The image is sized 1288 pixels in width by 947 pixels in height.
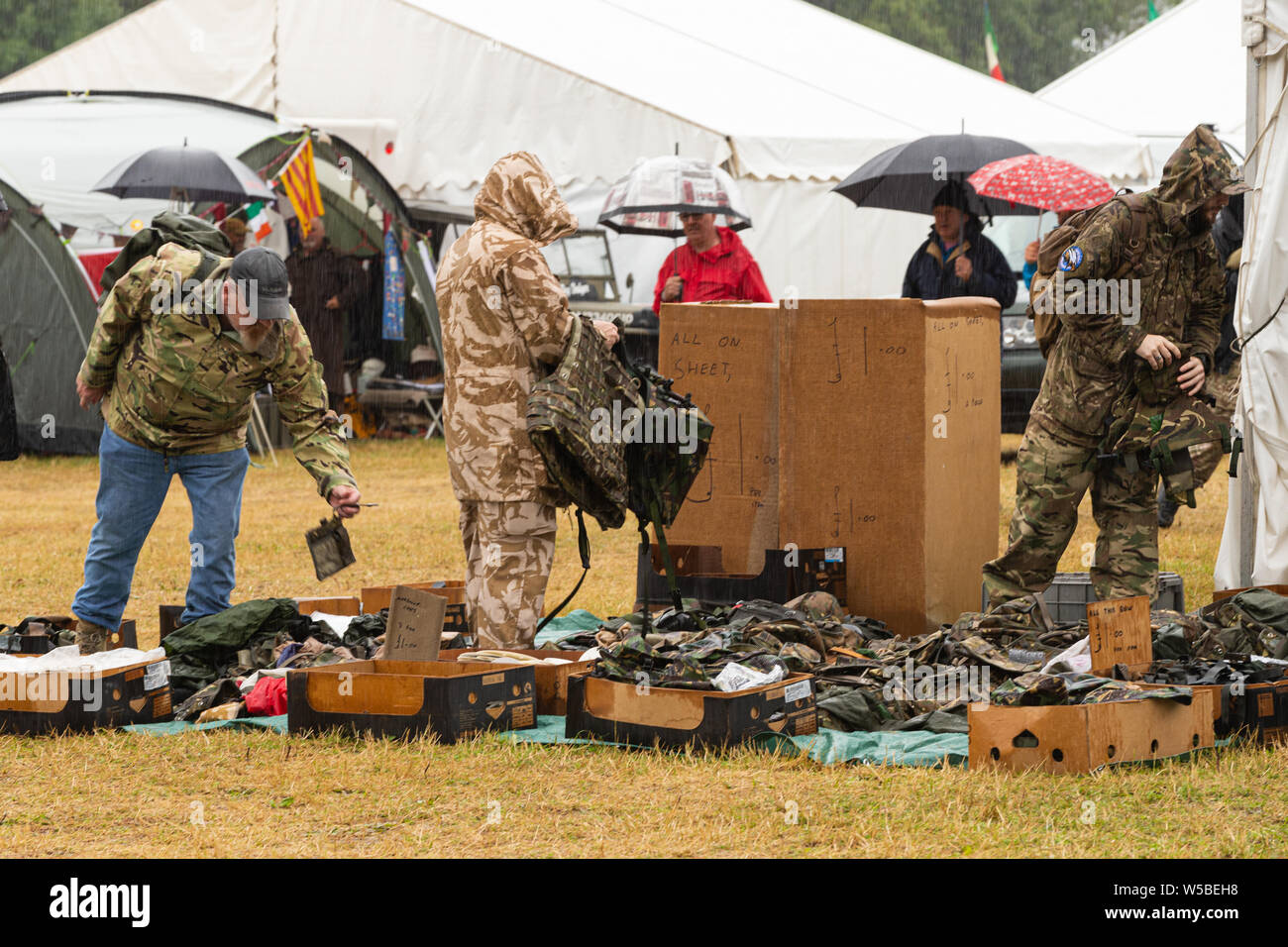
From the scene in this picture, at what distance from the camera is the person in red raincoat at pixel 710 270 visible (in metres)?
8.74

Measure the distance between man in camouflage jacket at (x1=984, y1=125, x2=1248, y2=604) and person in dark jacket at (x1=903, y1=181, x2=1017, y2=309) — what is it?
8.06 feet

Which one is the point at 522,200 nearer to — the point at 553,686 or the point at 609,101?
the point at 553,686

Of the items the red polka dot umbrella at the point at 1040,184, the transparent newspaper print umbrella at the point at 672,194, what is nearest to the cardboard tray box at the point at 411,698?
the transparent newspaper print umbrella at the point at 672,194

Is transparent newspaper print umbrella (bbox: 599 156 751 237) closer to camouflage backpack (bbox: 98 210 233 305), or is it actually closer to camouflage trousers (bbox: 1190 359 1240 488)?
camouflage trousers (bbox: 1190 359 1240 488)

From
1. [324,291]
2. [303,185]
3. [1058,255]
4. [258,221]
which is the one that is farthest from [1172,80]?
[1058,255]

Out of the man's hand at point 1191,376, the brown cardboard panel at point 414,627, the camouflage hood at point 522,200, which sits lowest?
the brown cardboard panel at point 414,627

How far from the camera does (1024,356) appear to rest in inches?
608

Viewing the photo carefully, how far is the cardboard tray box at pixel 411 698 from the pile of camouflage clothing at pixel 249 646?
67 centimetres

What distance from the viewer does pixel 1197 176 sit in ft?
20.6

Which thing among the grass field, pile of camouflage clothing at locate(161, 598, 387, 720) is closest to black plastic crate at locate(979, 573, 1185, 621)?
the grass field

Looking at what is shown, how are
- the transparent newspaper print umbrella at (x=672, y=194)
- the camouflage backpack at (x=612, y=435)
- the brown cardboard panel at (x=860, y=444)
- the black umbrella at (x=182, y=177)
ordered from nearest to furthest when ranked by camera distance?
the camouflage backpack at (x=612, y=435), the brown cardboard panel at (x=860, y=444), the transparent newspaper print umbrella at (x=672, y=194), the black umbrella at (x=182, y=177)

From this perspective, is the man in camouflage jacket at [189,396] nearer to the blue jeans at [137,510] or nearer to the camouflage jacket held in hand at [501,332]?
the blue jeans at [137,510]

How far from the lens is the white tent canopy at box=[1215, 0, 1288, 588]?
22.9ft

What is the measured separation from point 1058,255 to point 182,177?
368 inches
